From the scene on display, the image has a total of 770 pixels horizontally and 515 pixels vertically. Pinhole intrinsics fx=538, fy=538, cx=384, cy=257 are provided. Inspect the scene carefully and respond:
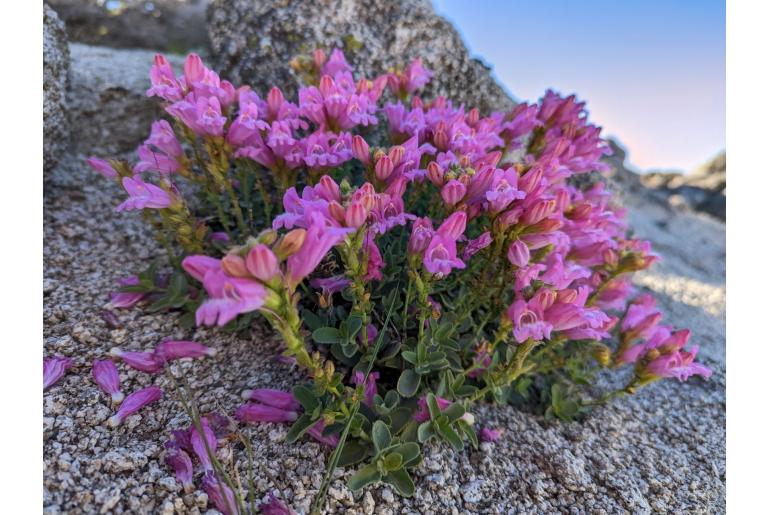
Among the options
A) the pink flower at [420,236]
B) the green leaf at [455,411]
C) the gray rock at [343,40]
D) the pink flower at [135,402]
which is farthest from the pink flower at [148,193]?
the gray rock at [343,40]

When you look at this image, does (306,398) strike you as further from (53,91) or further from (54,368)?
(53,91)

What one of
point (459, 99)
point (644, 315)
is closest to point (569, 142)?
point (644, 315)

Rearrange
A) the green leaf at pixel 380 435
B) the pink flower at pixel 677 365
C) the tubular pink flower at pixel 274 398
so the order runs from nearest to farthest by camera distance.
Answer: the green leaf at pixel 380 435
the tubular pink flower at pixel 274 398
the pink flower at pixel 677 365

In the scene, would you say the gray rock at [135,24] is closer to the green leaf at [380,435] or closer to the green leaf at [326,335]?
the green leaf at [326,335]

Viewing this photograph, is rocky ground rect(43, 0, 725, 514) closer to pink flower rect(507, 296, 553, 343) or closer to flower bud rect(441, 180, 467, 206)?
pink flower rect(507, 296, 553, 343)

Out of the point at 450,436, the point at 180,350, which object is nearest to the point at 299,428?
the point at 450,436
